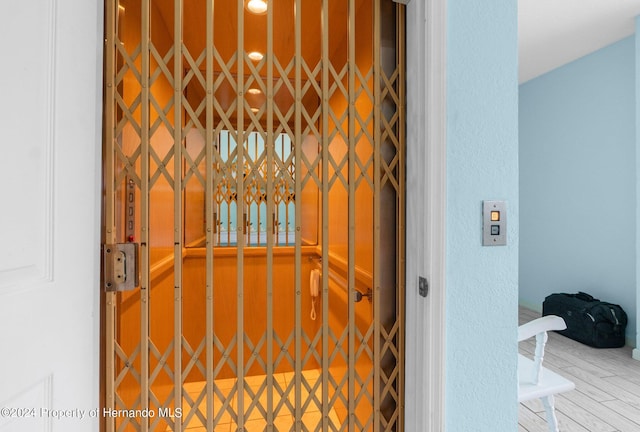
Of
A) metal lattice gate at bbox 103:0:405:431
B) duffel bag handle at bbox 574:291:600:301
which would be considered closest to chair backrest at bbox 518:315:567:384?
metal lattice gate at bbox 103:0:405:431

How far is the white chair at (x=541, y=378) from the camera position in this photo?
156cm

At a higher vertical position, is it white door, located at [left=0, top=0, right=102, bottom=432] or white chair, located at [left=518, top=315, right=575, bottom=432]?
white door, located at [left=0, top=0, right=102, bottom=432]

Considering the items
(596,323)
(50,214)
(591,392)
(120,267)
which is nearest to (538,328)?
(591,392)

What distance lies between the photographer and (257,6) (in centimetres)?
155

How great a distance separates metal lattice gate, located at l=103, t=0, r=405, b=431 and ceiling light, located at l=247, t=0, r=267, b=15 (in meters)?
0.28

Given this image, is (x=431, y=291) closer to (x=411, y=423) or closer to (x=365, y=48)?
(x=411, y=423)

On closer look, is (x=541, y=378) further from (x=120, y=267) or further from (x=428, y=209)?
(x=120, y=267)

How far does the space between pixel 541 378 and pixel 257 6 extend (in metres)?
2.06

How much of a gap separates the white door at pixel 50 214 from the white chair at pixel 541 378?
5.01 feet

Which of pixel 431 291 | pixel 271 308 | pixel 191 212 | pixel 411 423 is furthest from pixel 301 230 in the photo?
pixel 411 423

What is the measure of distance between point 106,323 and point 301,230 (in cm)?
59

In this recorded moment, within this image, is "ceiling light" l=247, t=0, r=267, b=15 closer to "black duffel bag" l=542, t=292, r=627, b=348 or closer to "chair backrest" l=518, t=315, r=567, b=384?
"chair backrest" l=518, t=315, r=567, b=384

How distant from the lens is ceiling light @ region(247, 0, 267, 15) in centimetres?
151

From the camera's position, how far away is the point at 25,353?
0.70 m
